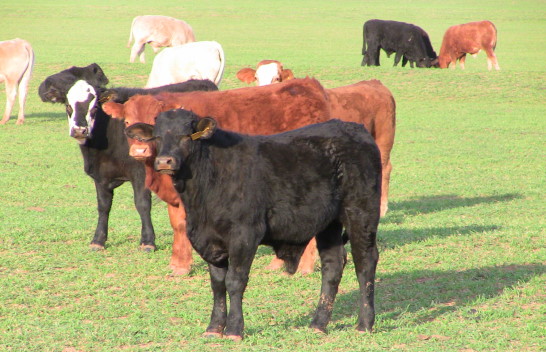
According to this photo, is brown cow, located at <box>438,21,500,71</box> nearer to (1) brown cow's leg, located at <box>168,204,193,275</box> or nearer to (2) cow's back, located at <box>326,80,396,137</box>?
(2) cow's back, located at <box>326,80,396,137</box>

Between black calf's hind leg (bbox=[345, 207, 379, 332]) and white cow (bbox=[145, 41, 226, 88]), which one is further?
white cow (bbox=[145, 41, 226, 88])

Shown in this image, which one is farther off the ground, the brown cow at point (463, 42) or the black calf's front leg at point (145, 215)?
the black calf's front leg at point (145, 215)

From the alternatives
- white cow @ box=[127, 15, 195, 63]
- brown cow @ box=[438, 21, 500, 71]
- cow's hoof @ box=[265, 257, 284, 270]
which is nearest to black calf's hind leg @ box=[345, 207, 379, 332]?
cow's hoof @ box=[265, 257, 284, 270]

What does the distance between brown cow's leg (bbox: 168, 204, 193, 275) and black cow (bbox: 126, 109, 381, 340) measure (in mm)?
1791

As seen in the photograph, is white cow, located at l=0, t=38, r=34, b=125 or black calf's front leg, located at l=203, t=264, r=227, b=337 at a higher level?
black calf's front leg, located at l=203, t=264, r=227, b=337

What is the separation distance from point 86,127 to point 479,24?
92.8ft

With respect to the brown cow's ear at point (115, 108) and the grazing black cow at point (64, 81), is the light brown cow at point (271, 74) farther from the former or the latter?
the brown cow's ear at point (115, 108)

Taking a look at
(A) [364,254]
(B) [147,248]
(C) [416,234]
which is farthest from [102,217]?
(A) [364,254]

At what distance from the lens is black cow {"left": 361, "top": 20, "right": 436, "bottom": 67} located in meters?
32.6

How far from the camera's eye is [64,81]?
816cm

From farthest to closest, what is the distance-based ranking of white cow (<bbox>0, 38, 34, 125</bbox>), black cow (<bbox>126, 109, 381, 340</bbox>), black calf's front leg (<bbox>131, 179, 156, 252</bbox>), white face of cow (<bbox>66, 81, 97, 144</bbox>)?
white cow (<bbox>0, 38, 34, 125</bbox>), black calf's front leg (<bbox>131, 179, 156, 252</bbox>), white face of cow (<bbox>66, 81, 97, 144</bbox>), black cow (<bbox>126, 109, 381, 340</bbox>)

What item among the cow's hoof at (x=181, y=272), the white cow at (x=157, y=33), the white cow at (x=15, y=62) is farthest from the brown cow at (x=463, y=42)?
the cow's hoof at (x=181, y=272)

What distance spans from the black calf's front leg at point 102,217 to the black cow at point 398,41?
24.8m

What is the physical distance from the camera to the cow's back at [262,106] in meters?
7.07
